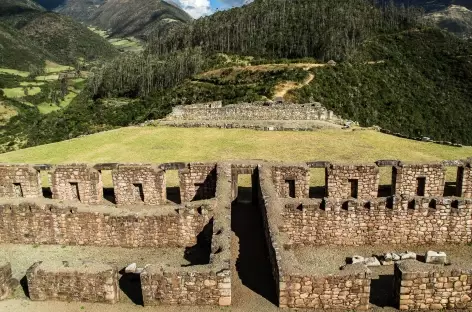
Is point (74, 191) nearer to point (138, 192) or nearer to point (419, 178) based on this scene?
point (138, 192)

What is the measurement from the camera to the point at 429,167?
21.3m

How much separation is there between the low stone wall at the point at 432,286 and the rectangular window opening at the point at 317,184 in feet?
33.6

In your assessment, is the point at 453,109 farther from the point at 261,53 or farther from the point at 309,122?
the point at 309,122

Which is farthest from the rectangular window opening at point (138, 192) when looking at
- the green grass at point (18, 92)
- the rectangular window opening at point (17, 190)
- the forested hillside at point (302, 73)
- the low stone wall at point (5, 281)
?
the green grass at point (18, 92)

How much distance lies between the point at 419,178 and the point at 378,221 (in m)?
5.86

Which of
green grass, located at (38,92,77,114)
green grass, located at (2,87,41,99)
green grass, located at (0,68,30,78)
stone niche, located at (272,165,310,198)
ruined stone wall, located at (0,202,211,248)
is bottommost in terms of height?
ruined stone wall, located at (0,202,211,248)

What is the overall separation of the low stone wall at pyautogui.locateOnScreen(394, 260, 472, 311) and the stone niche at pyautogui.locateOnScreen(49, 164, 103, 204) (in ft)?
54.2

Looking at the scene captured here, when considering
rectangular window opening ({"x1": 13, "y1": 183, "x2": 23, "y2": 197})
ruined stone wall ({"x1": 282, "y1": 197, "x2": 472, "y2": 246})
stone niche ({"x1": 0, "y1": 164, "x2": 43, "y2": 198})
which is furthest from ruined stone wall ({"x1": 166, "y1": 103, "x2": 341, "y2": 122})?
ruined stone wall ({"x1": 282, "y1": 197, "x2": 472, "y2": 246})

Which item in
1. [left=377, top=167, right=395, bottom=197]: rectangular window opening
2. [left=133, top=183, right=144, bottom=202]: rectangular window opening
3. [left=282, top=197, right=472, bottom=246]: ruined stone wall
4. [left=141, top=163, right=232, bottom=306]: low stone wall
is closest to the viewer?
[left=141, top=163, right=232, bottom=306]: low stone wall

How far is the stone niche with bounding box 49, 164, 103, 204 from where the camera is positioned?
23.0 m

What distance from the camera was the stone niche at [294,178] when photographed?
21203mm

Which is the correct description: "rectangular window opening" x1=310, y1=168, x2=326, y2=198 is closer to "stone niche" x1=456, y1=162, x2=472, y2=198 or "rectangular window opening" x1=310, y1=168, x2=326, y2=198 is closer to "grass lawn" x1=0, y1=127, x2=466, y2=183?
"grass lawn" x1=0, y1=127, x2=466, y2=183

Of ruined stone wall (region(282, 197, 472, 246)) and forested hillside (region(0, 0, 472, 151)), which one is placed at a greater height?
forested hillside (region(0, 0, 472, 151))

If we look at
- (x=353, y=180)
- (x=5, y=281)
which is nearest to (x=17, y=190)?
(x=5, y=281)
